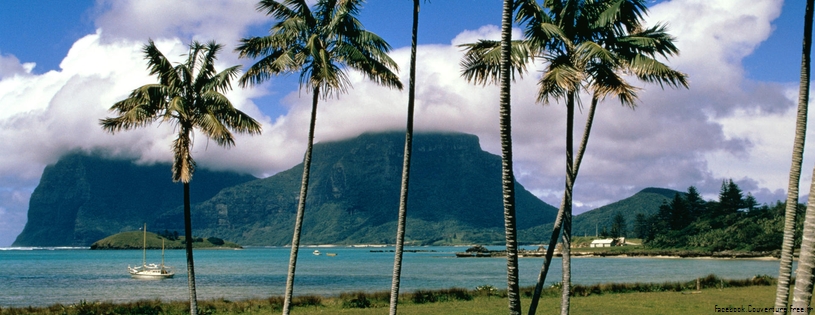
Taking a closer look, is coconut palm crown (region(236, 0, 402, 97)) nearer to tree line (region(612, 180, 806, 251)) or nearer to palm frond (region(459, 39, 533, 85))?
palm frond (region(459, 39, 533, 85))

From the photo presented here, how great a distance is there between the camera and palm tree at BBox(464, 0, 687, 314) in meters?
15.7

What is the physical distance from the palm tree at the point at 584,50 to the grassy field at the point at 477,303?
15.4m

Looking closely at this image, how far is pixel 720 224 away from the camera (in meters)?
172

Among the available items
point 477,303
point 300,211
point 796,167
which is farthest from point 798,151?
point 477,303

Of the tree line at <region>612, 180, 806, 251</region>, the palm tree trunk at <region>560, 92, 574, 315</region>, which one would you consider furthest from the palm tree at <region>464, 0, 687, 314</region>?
the tree line at <region>612, 180, 806, 251</region>

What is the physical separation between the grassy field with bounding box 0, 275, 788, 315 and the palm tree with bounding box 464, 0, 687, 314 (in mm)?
15387

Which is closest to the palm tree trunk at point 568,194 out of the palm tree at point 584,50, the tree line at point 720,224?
the palm tree at point 584,50

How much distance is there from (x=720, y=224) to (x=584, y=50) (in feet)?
572

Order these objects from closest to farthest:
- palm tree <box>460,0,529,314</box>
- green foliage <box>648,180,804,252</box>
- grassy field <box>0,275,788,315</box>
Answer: palm tree <box>460,0,529,314</box>, grassy field <box>0,275,788,315</box>, green foliage <box>648,180,804,252</box>

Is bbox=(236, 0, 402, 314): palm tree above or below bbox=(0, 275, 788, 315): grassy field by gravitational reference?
above

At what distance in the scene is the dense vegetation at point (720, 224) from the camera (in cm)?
14962

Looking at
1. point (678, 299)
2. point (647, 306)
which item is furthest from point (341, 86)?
point (678, 299)

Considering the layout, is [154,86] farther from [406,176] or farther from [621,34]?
[621,34]

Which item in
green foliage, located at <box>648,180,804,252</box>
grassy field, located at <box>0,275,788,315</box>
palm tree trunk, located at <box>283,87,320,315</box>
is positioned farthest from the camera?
green foliage, located at <box>648,180,804,252</box>
